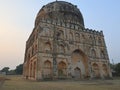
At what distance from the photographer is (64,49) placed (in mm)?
24266

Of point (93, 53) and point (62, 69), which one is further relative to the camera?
point (93, 53)

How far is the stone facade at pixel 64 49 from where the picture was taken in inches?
866

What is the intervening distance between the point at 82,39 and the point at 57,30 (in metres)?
6.01

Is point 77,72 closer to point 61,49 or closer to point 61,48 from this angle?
point 61,49

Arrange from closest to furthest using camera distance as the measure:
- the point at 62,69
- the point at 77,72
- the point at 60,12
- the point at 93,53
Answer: the point at 62,69 < the point at 77,72 < the point at 93,53 < the point at 60,12

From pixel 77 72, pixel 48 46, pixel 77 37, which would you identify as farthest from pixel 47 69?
pixel 77 37

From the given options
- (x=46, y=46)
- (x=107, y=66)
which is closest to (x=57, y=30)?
(x=46, y=46)

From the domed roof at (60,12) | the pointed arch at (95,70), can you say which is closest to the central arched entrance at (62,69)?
the pointed arch at (95,70)

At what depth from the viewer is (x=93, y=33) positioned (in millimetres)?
29531

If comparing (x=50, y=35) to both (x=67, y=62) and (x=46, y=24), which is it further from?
(x=67, y=62)

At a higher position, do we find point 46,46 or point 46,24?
point 46,24

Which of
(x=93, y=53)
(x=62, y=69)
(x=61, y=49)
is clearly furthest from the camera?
(x=93, y=53)

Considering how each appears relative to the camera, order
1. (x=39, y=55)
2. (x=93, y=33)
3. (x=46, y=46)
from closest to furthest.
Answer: (x=39, y=55)
(x=46, y=46)
(x=93, y=33)


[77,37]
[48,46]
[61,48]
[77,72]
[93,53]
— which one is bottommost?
[77,72]
